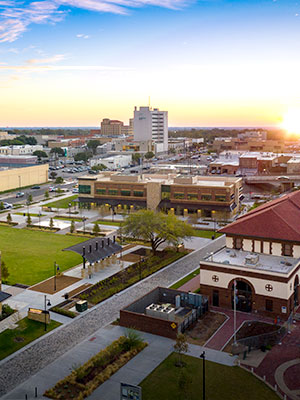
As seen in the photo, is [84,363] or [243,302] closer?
[84,363]

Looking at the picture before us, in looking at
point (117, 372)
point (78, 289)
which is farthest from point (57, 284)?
point (117, 372)

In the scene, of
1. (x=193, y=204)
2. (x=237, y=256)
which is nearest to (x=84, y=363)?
(x=237, y=256)

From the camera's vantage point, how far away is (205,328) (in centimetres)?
3938

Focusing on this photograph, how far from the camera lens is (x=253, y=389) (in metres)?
30.0

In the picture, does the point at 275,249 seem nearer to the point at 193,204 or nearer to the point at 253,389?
the point at 253,389

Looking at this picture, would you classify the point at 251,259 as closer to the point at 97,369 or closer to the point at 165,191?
the point at 97,369

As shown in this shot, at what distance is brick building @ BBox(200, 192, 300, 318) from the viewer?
41688 millimetres

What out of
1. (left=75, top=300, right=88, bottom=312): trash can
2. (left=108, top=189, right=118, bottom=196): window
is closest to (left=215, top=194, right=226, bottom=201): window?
(left=108, top=189, right=118, bottom=196): window

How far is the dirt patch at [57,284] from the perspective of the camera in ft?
161

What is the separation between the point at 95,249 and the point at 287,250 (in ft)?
75.2

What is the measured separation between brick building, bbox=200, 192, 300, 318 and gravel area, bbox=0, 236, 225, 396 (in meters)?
7.63

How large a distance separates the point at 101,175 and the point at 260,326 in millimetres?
66310

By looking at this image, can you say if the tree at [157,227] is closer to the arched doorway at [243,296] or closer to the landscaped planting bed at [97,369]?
the arched doorway at [243,296]

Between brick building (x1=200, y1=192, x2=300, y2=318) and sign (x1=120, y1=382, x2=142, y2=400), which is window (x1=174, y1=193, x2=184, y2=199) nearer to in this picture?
brick building (x1=200, y1=192, x2=300, y2=318)
